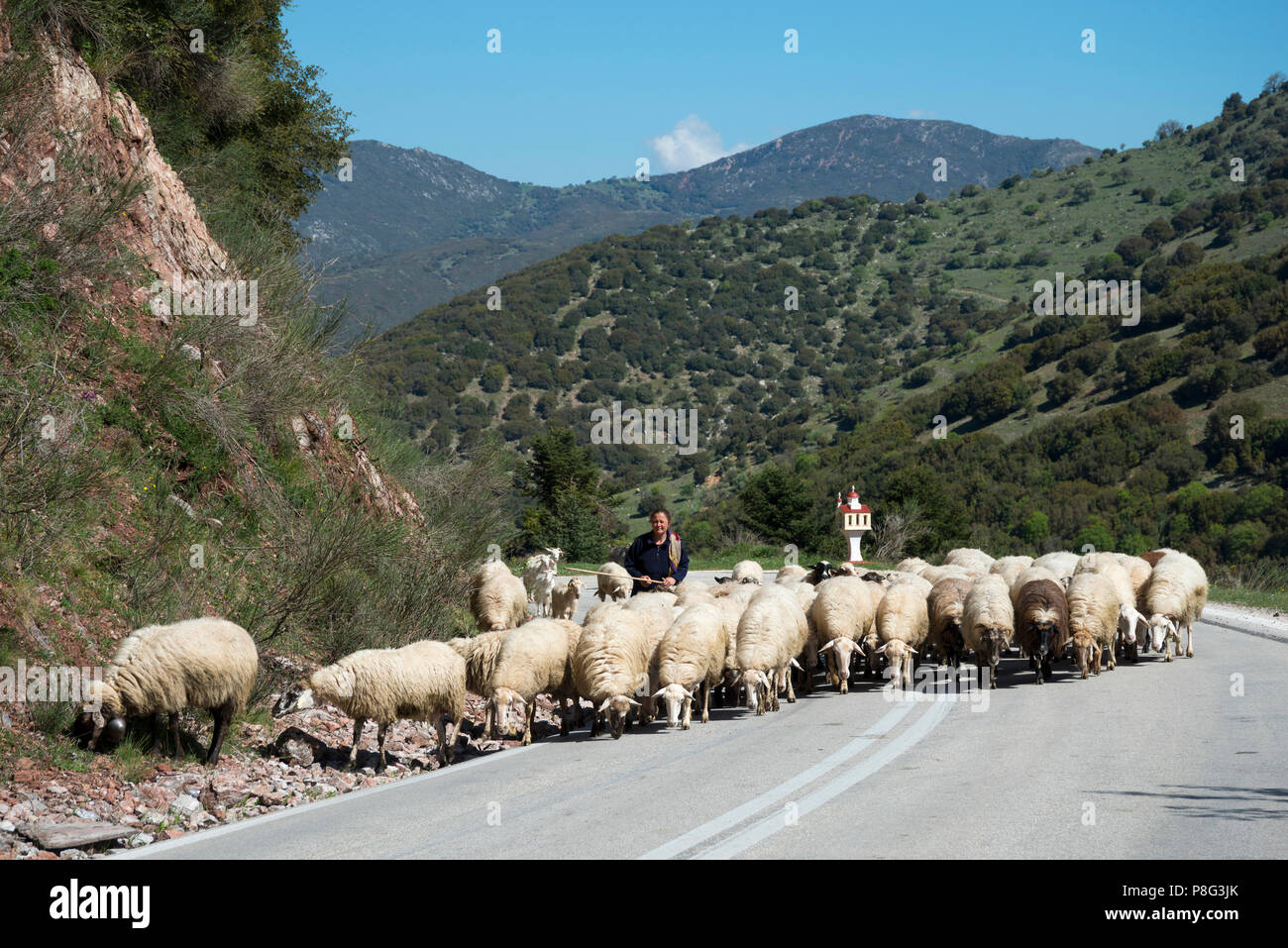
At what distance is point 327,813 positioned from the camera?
7574mm

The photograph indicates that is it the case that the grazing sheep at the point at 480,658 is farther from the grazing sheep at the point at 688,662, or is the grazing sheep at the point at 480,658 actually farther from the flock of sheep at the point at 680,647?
the grazing sheep at the point at 688,662

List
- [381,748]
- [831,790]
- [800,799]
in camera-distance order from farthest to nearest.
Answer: [381,748]
[831,790]
[800,799]

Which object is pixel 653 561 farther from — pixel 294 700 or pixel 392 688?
pixel 392 688

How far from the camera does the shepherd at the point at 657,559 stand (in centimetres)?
1525

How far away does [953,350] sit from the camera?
303 ft

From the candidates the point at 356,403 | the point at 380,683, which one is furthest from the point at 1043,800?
the point at 356,403

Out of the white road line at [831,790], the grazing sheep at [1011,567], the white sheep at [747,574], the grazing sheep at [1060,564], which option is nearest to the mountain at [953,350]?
the white sheep at [747,574]

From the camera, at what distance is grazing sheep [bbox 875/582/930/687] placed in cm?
1327

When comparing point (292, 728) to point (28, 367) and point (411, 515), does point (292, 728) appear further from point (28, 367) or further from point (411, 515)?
point (411, 515)

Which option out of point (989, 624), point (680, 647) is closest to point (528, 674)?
point (680, 647)

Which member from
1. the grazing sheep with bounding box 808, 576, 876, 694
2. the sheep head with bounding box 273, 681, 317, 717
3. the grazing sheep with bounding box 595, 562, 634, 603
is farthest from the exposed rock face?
the grazing sheep with bounding box 808, 576, 876, 694

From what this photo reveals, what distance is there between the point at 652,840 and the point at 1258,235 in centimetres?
8581

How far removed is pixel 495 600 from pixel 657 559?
246 cm

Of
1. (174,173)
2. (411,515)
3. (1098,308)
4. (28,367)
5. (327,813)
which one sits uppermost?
(1098,308)
